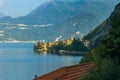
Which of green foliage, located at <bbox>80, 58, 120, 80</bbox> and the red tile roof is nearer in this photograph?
green foliage, located at <bbox>80, 58, 120, 80</bbox>

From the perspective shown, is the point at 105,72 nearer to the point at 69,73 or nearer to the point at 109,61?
the point at 109,61

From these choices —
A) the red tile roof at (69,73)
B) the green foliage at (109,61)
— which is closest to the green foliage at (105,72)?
the green foliage at (109,61)

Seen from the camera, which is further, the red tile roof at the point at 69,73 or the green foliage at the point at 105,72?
the red tile roof at the point at 69,73

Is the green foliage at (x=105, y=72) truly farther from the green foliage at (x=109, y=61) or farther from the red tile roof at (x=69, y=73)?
the red tile roof at (x=69, y=73)

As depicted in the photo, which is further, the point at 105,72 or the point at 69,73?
the point at 69,73

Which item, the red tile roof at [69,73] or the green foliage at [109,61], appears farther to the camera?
the red tile roof at [69,73]

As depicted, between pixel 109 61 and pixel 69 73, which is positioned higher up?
pixel 109 61

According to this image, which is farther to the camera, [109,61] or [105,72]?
[109,61]

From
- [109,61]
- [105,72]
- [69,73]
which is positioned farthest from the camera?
[69,73]

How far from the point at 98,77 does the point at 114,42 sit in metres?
2.04

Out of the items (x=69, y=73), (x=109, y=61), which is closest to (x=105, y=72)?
(x=109, y=61)

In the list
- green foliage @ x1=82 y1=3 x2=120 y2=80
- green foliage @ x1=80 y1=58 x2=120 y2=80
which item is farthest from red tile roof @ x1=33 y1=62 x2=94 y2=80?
green foliage @ x1=80 y1=58 x2=120 y2=80

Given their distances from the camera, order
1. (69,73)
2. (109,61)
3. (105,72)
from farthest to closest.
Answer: (69,73) → (109,61) → (105,72)

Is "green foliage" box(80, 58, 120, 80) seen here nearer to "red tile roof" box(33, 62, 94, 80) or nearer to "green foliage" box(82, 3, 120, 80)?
"green foliage" box(82, 3, 120, 80)
